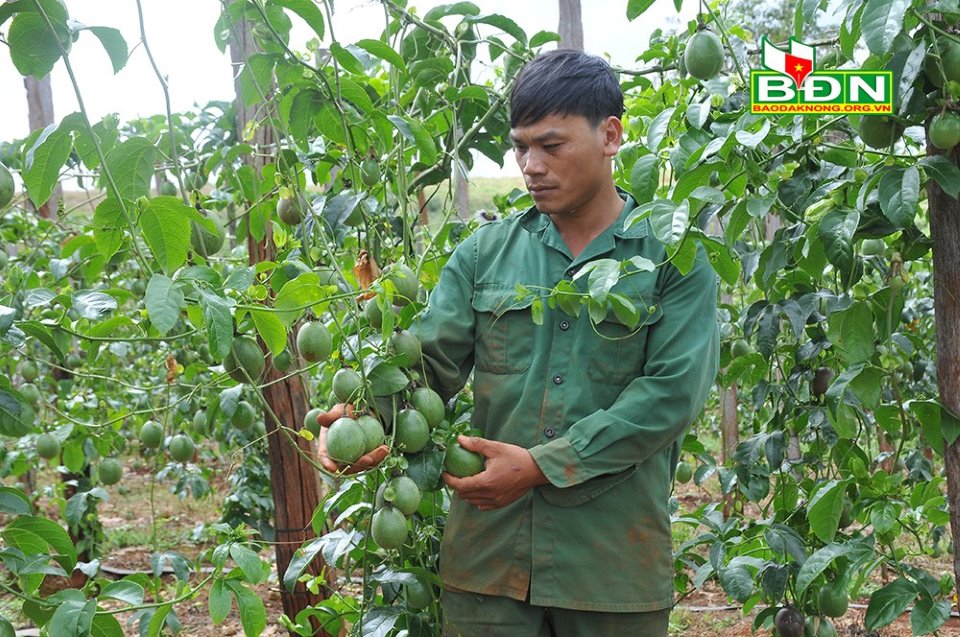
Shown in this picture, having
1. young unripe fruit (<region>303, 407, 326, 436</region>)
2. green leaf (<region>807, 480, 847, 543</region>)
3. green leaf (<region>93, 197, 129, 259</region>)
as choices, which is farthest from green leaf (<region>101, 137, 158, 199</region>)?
green leaf (<region>807, 480, 847, 543</region>)

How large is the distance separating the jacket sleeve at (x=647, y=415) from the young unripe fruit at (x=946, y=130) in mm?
486

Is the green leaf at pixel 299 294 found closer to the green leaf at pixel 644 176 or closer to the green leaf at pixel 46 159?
the green leaf at pixel 46 159

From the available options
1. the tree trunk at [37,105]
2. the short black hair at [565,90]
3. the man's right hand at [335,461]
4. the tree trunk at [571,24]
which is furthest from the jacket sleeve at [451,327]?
the tree trunk at [37,105]

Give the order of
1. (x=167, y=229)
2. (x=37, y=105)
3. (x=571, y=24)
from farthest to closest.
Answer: (x=37, y=105), (x=571, y=24), (x=167, y=229)

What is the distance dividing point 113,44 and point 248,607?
936 millimetres

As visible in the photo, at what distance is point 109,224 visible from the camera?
63.4 inches

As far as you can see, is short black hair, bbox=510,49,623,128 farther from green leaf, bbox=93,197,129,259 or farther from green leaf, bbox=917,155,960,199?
green leaf, bbox=93,197,129,259

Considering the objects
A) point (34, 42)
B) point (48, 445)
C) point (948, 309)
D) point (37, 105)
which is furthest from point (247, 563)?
point (37, 105)

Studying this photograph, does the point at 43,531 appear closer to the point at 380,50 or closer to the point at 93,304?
the point at 93,304

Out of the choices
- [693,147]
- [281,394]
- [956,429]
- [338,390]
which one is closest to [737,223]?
[693,147]

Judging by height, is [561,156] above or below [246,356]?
above

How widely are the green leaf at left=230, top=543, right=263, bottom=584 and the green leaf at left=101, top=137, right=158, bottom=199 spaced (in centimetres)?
61

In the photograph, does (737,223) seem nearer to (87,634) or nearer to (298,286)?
(298,286)

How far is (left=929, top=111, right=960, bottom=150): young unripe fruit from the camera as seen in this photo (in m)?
1.45
